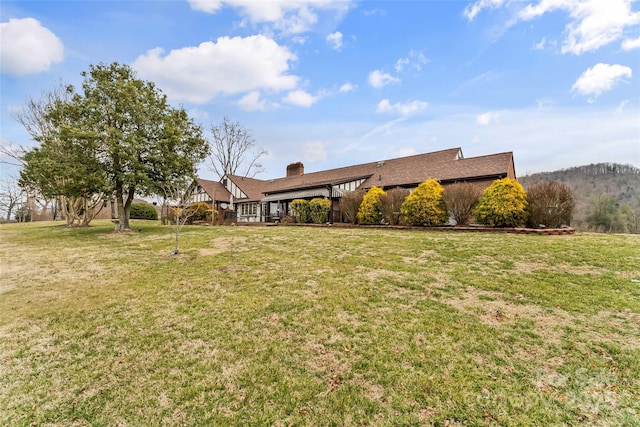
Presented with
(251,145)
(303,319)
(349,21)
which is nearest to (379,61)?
(349,21)

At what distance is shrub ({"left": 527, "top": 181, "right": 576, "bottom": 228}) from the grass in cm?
391

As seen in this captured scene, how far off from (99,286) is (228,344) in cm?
467

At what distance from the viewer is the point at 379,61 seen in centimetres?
1497

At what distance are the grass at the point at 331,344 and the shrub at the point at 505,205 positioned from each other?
4304 mm

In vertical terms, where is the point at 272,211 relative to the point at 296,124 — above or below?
below

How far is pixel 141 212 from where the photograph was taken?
3136 centimetres

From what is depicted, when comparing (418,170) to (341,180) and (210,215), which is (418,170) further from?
(210,215)

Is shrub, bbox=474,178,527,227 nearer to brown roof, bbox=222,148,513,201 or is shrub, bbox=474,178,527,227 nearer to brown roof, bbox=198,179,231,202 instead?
brown roof, bbox=222,148,513,201

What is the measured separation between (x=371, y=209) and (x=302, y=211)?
645 cm

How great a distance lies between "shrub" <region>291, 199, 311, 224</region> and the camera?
21.0m

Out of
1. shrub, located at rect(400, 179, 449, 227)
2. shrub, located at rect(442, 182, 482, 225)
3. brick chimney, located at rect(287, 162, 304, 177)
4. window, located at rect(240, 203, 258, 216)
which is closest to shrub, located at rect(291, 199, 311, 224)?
shrub, located at rect(400, 179, 449, 227)

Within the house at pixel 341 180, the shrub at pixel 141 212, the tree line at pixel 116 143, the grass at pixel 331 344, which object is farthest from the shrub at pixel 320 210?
the shrub at pixel 141 212

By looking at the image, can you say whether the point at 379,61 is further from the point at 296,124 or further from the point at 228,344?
the point at 228,344

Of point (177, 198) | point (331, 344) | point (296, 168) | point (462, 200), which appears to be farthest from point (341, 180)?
point (331, 344)
